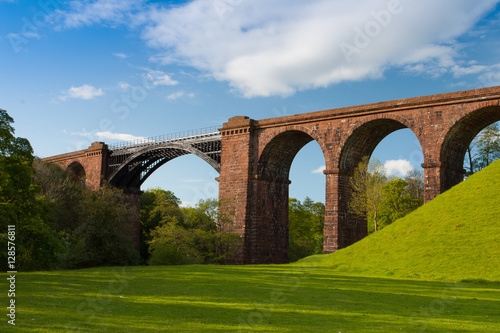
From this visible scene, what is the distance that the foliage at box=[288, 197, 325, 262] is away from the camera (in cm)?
6028

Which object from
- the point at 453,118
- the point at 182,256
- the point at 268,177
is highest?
the point at 453,118

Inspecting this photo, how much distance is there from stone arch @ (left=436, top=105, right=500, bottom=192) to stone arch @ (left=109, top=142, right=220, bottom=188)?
25.0m

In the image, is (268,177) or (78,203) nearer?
(268,177)

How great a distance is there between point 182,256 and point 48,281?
18733mm

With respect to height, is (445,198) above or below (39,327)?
above

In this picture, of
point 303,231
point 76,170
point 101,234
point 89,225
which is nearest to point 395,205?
point 303,231

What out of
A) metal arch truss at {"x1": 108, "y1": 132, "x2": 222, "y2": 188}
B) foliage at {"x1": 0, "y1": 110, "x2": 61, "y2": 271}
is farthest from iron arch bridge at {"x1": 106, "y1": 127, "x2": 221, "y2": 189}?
foliage at {"x1": 0, "y1": 110, "x2": 61, "y2": 271}

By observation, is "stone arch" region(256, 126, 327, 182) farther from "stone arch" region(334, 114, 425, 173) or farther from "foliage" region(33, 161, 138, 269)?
"foliage" region(33, 161, 138, 269)

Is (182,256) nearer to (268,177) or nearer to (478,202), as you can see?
(268,177)

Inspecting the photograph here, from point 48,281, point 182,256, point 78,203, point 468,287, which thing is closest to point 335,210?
point 182,256

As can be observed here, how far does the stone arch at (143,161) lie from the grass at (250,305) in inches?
1195

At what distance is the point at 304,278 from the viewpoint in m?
21.9

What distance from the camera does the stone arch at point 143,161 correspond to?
1968 inches

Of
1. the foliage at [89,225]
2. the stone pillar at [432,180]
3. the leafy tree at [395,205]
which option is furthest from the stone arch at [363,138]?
the foliage at [89,225]
